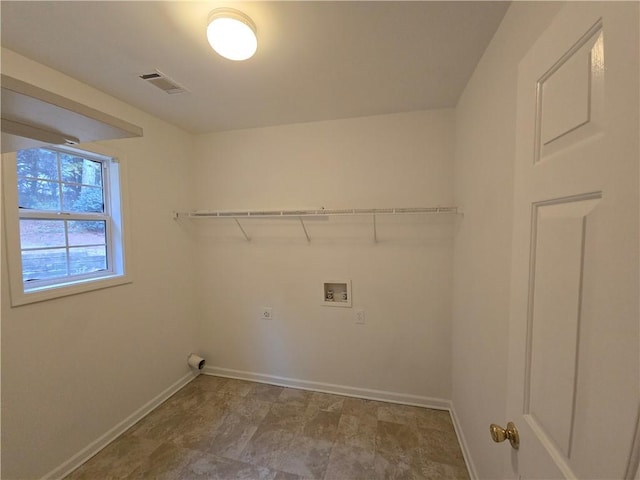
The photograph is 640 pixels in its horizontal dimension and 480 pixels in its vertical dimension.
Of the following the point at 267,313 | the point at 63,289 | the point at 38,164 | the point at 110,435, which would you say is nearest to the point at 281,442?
the point at 267,313

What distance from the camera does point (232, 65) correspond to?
1.49 metres

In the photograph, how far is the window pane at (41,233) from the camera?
1491 mm

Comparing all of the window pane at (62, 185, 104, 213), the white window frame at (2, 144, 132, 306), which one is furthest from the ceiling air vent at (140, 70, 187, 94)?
the window pane at (62, 185, 104, 213)

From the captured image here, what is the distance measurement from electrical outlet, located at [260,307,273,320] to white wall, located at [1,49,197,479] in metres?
0.75

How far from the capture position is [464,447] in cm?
170

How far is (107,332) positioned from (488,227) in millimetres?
2538

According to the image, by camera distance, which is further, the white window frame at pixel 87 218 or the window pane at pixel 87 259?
the window pane at pixel 87 259

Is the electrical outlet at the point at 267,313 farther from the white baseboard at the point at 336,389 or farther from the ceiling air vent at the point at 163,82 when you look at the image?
the ceiling air vent at the point at 163,82

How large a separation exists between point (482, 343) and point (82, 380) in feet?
8.10

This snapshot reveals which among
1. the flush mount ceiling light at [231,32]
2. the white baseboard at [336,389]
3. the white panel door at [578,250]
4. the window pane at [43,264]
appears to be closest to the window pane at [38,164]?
the window pane at [43,264]

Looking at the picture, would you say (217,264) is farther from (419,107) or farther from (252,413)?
(419,107)

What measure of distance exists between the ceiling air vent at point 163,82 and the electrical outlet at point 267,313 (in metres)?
1.88

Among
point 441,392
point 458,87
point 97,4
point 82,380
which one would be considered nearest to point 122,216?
point 82,380

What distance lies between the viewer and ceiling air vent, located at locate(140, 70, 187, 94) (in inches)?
62.4
